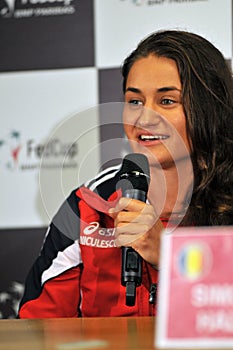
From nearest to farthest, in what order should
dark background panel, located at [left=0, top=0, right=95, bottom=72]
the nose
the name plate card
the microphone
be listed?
the name plate card, the microphone, the nose, dark background panel, located at [left=0, top=0, right=95, bottom=72]

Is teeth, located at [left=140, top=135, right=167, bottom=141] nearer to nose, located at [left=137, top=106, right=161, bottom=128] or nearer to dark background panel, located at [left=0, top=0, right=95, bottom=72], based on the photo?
nose, located at [left=137, top=106, right=161, bottom=128]

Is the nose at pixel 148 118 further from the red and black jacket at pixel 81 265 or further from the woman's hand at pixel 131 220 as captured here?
the woman's hand at pixel 131 220

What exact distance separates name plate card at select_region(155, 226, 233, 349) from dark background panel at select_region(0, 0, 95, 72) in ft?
4.56

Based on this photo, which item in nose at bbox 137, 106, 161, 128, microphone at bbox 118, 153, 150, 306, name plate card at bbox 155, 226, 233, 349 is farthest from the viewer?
nose at bbox 137, 106, 161, 128

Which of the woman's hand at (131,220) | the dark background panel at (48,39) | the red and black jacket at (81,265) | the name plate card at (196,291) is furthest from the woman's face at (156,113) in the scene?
the name plate card at (196,291)

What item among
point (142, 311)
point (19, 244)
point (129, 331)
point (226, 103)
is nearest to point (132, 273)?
point (129, 331)

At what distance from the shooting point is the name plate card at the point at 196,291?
64 cm

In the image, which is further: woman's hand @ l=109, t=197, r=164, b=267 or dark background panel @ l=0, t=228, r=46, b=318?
dark background panel @ l=0, t=228, r=46, b=318

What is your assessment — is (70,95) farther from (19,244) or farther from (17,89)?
(19,244)

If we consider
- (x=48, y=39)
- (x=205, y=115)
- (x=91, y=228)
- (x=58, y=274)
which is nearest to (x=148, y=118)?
(x=205, y=115)

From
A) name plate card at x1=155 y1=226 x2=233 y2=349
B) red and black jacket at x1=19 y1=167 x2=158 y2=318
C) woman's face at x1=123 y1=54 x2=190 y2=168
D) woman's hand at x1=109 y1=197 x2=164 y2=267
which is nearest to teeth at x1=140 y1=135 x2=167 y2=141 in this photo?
woman's face at x1=123 y1=54 x2=190 y2=168

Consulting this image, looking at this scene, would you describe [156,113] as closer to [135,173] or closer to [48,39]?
[135,173]

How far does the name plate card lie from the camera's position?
0.64 meters

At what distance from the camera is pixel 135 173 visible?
44.9 inches
